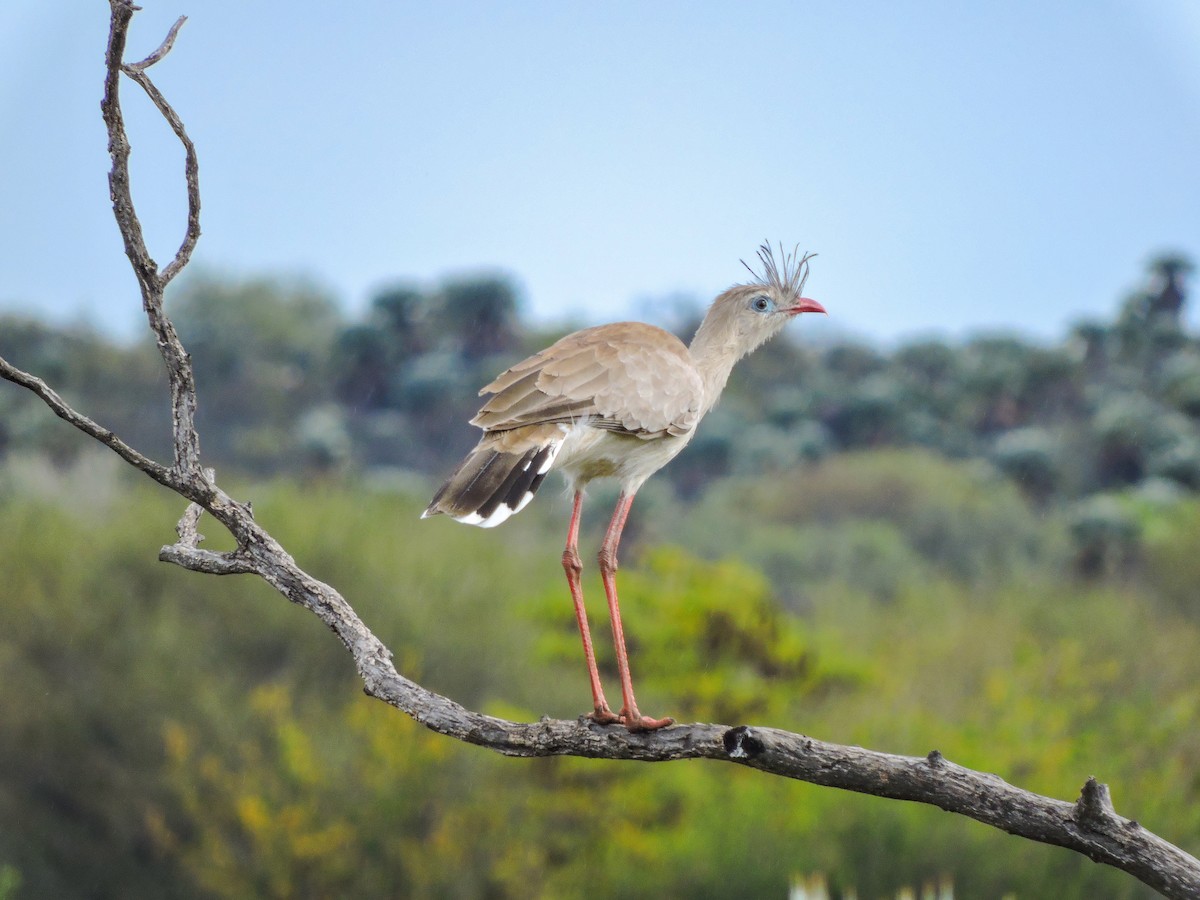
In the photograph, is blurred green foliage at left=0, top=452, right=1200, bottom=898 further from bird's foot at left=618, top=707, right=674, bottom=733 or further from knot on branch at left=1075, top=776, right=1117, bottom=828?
knot on branch at left=1075, top=776, right=1117, bottom=828

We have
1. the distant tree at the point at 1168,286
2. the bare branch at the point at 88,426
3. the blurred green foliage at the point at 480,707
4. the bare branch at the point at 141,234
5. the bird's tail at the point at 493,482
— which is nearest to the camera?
the bare branch at the point at 141,234

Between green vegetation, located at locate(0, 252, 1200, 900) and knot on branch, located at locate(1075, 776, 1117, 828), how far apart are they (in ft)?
12.1

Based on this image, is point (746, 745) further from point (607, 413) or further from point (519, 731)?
point (607, 413)

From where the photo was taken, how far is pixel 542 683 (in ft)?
48.6

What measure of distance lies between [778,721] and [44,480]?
13683 millimetres

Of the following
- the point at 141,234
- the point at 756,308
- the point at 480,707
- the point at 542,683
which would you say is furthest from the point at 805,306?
the point at 480,707

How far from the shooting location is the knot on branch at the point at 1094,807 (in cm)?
271

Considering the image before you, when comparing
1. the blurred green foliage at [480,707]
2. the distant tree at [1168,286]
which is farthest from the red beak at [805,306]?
the distant tree at [1168,286]

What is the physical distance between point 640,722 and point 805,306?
1.70 m

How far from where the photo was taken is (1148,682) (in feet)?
58.7

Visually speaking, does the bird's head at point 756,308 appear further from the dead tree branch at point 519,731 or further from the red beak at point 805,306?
the dead tree branch at point 519,731

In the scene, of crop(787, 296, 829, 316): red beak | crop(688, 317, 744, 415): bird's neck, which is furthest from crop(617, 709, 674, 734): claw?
crop(787, 296, 829, 316): red beak

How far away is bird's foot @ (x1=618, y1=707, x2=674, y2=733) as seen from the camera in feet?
10.3

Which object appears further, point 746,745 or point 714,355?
point 714,355
